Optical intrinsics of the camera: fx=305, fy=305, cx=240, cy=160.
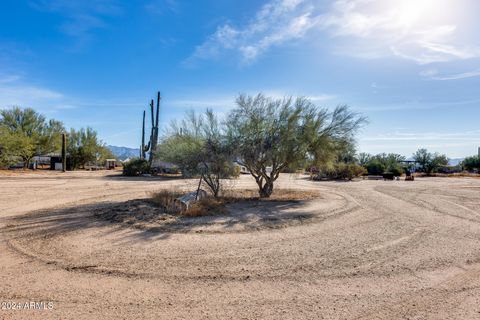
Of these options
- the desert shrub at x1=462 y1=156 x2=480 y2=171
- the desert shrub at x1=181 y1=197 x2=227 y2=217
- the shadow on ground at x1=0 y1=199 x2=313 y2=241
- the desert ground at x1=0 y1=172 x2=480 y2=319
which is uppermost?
the desert shrub at x1=462 y1=156 x2=480 y2=171

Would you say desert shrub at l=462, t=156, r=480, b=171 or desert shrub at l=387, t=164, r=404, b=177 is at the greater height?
desert shrub at l=462, t=156, r=480, b=171

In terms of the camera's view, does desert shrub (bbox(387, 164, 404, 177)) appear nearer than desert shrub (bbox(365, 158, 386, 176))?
Yes

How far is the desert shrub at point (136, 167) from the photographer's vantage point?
3058 centimetres

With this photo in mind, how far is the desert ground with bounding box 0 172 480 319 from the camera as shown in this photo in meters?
4.05

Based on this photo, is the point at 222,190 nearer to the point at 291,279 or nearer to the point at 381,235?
the point at 381,235

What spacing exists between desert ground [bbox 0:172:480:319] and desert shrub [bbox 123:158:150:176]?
21113mm

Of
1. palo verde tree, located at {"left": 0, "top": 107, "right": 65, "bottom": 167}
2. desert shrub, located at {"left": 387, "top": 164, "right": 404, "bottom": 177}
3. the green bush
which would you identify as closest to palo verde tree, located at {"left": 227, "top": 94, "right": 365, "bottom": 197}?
the green bush

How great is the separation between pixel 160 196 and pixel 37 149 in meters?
34.9

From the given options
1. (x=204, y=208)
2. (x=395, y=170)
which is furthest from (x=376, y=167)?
(x=204, y=208)

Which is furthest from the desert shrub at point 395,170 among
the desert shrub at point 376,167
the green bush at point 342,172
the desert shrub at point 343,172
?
the desert shrub at point 343,172

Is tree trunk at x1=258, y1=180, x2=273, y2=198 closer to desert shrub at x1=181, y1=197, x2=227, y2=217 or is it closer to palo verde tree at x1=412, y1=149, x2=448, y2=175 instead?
desert shrub at x1=181, y1=197, x2=227, y2=217

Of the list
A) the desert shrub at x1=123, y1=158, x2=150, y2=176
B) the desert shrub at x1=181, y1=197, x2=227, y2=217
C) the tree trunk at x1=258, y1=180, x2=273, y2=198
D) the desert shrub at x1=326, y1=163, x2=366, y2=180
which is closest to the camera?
the desert shrub at x1=181, y1=197, x2=227, y2=217

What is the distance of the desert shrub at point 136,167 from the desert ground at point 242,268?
2111cm

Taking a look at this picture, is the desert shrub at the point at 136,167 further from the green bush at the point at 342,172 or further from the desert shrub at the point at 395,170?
the desert shrub at the point at 395,170
